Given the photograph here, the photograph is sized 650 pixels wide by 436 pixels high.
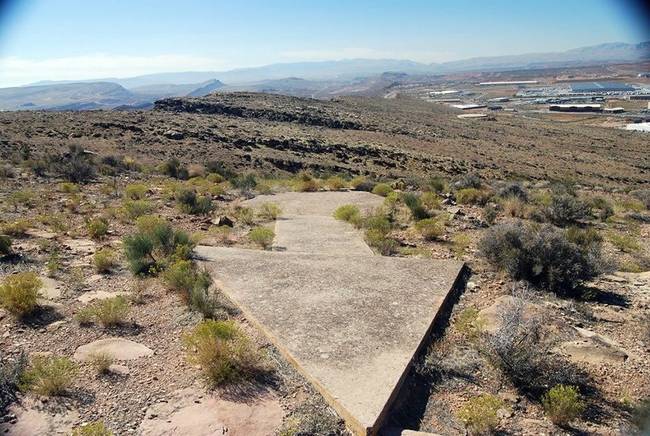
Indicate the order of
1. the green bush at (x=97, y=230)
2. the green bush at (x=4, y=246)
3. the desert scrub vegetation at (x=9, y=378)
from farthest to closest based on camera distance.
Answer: the green bush at (x=97, y=230) < the green bush at (x=4, y=246) < the desert scrub vegetation at (x=9, y=378)

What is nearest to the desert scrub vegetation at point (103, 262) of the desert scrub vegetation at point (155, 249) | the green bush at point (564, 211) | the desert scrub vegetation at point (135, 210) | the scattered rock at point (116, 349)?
the desert scrub vegetation at point (155, 249)

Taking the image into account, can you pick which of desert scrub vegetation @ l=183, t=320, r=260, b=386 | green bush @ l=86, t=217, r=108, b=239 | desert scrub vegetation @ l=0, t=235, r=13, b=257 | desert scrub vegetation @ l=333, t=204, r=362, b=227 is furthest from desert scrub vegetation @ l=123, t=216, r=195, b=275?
desert scrub vegetation @ l=333, t=204, r=362, b=227

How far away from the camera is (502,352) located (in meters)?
4.99

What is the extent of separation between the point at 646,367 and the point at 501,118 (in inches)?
3035

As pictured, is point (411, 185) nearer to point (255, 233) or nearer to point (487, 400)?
point (255, 233)


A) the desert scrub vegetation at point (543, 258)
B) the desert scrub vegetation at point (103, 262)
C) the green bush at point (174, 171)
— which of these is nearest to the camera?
the desert scrub vegetation at point (543, 258)

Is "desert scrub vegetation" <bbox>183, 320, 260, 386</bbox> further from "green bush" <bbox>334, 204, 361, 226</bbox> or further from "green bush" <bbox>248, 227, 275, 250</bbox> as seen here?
"green bush" <bbox>334, 204, 361, 226</bbox>

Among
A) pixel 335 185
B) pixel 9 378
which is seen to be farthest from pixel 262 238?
pixel 335 185

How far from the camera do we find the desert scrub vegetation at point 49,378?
4352 mm

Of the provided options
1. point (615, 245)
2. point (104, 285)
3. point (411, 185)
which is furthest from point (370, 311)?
point (411, 185)

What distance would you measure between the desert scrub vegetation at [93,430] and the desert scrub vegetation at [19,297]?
253 cm

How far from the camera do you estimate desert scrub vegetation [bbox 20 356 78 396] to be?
435 centimetres

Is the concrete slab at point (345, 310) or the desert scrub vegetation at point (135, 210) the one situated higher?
the desert scrub vegetation at point (135, 210)

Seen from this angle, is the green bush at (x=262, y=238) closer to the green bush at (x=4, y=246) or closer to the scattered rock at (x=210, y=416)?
the green bush at (x=4, y=246)
